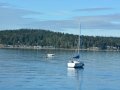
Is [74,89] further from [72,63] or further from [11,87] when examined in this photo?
[72,63]

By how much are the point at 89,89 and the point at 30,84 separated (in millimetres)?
7606

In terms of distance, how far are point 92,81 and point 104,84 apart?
12.7ft

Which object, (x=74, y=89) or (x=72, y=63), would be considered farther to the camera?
(x=72, y=63)

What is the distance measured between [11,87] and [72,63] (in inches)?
1453

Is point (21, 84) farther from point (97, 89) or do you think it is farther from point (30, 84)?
point (97, 89)

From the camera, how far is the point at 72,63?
88.7 meters

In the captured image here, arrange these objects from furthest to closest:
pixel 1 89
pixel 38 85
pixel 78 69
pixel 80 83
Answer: pixel 78 69 → pixel 80 83 → pixel 38 85 → pixel 1 89

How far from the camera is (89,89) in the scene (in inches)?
2077

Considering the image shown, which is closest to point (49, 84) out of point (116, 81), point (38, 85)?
point (38, 85)

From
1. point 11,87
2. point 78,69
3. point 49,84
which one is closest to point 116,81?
point 49,84

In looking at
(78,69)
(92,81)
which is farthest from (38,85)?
(78,69)

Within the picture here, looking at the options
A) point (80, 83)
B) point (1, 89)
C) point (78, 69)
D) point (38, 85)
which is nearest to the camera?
point (1, 89)

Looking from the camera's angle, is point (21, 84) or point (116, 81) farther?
point (116, 81)

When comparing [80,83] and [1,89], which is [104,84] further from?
[1,89]
